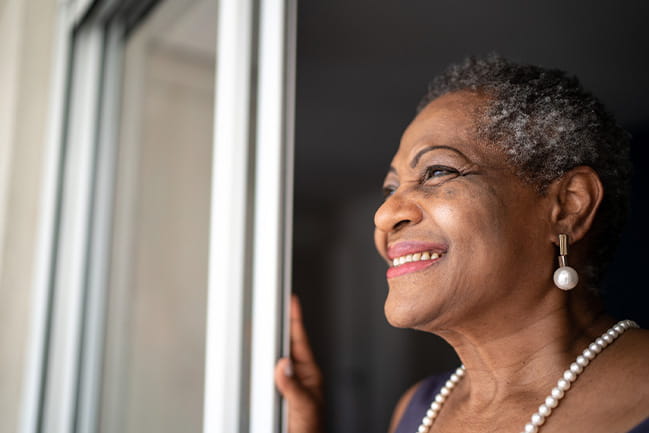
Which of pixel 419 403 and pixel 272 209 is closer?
pixel 419 403

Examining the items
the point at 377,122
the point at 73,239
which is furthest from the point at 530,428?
the point at 73,239

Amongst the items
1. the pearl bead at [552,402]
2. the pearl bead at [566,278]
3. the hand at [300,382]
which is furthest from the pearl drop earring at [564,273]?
the hand at [300,382]

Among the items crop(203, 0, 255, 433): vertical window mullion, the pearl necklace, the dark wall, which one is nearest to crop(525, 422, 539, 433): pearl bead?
the pearl necklace

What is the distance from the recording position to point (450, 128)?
0.61 metres

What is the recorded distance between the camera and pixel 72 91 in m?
1.94

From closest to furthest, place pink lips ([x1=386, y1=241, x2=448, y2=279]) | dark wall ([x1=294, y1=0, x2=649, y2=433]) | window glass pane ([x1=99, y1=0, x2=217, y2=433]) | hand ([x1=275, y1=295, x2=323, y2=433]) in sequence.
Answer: dark wall ([x1=294, y1=0, x2=649, y2=433]) < pink lips ([x1=386, y1=241, x2=448, y2=279]) < hand ([x1=275, y1=295, x2=323, y2=433]) < window glass pane ([x1=99, y1=0, x2=217, y2=433])

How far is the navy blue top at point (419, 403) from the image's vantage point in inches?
25.0

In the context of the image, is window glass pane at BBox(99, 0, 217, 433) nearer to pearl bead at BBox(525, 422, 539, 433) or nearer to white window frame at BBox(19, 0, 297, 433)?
white window frame at BBox(19, 0, 297, 433)

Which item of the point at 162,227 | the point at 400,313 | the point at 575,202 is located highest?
the point at 162,227

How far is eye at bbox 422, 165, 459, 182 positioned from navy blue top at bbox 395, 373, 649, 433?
0.71 ft

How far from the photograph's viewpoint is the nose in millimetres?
623

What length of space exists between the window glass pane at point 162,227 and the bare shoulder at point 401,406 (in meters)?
0.59

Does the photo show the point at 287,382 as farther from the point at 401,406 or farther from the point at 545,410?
the point at 545,410

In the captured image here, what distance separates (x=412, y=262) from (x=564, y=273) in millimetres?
159
